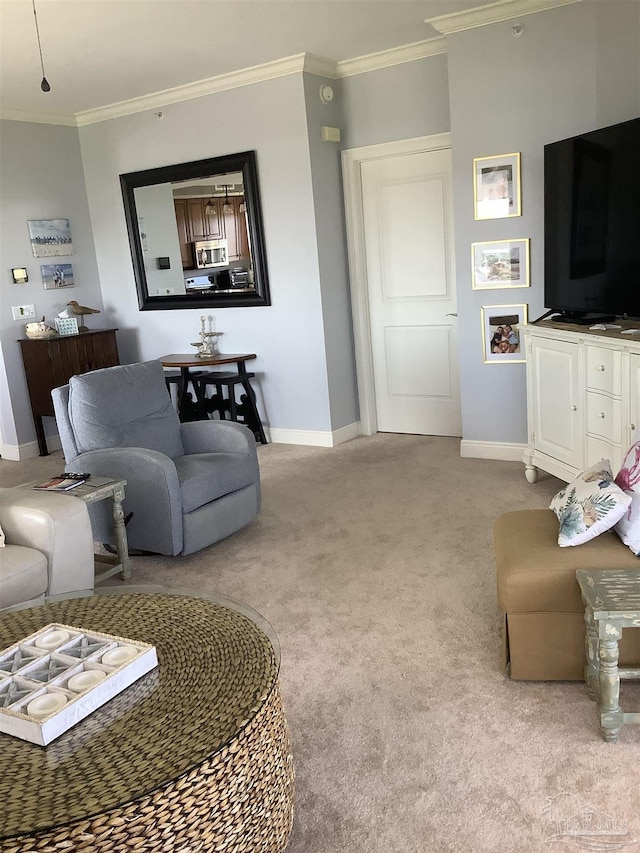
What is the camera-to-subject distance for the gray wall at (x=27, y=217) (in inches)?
234

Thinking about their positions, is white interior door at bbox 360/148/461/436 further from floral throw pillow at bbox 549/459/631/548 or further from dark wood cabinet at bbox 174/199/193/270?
floral throw pillow at bbox 549/459/631/548

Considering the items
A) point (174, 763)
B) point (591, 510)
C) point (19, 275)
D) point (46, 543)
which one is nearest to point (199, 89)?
point (19, 275)

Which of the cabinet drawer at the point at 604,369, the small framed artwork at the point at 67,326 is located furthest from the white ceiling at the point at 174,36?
the cabinet drawer at the point at 604,369

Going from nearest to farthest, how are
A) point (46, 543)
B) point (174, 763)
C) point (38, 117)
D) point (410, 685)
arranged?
point (174, 763)
point (410, 685)
point (46, 543)
point (38, 117)

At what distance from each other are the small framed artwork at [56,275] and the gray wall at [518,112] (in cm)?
334

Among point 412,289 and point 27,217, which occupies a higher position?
point 27,217

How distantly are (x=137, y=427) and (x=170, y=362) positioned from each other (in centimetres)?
196

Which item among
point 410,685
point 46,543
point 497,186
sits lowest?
point 410,685

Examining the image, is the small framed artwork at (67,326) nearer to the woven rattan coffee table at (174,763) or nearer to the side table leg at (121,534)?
the side table leg at (121,534)

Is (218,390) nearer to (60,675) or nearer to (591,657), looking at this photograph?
(591,657)

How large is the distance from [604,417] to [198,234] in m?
3.57

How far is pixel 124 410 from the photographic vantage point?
3.99 metres

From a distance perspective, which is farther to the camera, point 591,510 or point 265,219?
point 265,219

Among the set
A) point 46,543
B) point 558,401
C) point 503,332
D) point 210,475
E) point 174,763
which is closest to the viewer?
point 174,763
